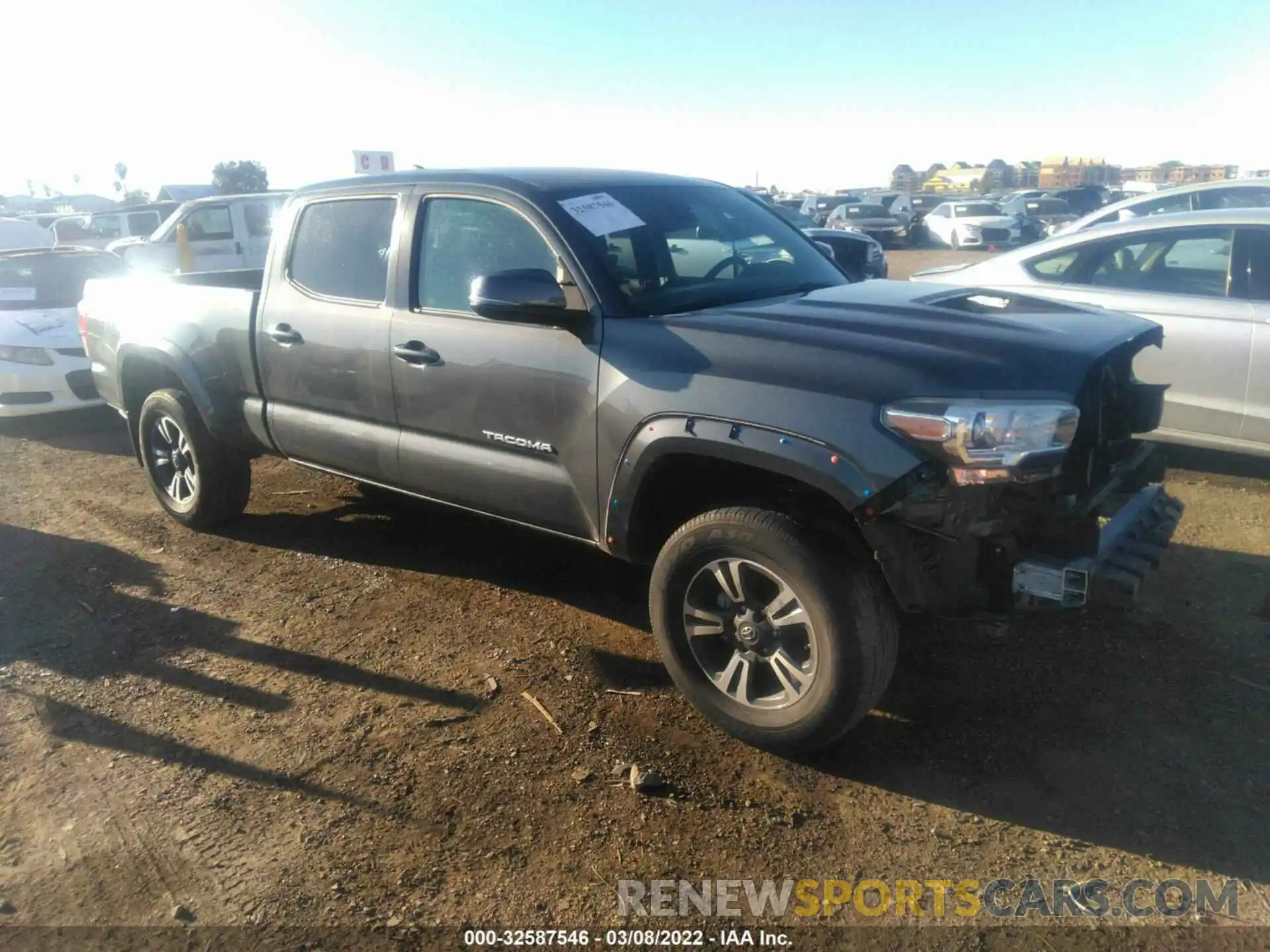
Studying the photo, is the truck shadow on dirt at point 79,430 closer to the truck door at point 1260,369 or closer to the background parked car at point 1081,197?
the truck door at point 1260,369

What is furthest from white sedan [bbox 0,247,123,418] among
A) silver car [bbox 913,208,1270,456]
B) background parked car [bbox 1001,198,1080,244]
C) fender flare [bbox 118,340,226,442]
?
A: background parked car [bbox 1001,198,1080,244]

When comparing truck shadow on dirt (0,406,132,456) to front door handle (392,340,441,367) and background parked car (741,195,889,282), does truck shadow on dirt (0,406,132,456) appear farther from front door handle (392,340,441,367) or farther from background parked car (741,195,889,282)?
background parked car (741,195,889,282)

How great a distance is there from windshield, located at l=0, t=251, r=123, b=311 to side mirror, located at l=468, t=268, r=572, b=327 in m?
6.82

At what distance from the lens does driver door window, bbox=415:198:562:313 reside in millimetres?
3795

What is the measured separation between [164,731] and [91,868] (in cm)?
74

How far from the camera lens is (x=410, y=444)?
416cm

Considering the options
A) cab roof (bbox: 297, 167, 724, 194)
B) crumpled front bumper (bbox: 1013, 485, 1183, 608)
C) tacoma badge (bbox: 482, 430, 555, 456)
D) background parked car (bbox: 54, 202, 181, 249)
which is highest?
background parked car (bbox: 54, 202, 181, 249)

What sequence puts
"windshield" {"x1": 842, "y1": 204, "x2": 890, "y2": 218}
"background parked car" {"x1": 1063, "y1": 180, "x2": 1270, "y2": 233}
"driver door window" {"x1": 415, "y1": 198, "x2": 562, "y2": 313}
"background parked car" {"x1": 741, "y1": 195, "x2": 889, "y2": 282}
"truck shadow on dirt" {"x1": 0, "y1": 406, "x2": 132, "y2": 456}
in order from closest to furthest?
"driver door window" {"x1": 415, "y1": 198, "x2": 562, "y2": 313}, "truck shadow on dirt" {"x1": 0, "y1": 406, "x2": 132, "y2": 456}, "background parked car" {"x1": 1063, "y1": 180, "x2": 1270, "y2": 233}, "background parked car" {"x1": 741, "y1": 195, "x2": 889, "y2": 282}, "windshield" {"x1": 842, "y1": 204, "x2": 890, "y2": 218}

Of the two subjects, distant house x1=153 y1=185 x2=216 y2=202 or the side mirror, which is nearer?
the side mirror

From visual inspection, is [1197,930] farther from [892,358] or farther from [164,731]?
[164,731]

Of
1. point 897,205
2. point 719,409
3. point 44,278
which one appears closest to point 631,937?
point 719,409

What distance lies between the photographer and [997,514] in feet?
9.37

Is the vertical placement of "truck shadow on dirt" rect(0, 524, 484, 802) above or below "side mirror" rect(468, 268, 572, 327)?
below

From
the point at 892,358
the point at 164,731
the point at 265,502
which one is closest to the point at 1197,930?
the point at 892,358
